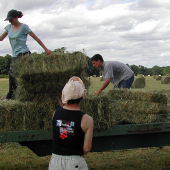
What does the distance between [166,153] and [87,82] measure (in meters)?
2.95

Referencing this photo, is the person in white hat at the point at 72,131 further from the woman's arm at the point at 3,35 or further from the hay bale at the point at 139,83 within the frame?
the hay bale at the point at 139,83

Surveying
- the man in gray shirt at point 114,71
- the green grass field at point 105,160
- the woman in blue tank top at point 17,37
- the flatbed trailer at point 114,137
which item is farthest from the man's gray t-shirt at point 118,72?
the flatbed trailer at point 114,137

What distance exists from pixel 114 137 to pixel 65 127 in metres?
1.65

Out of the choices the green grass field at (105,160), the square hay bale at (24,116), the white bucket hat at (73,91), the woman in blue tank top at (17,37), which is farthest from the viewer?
the green grass field at (105,160)

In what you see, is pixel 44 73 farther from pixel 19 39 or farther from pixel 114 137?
pixel 19 39

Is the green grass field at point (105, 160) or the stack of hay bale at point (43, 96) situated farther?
the green grass field at point (105, 160)

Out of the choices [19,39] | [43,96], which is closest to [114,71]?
[19,39]

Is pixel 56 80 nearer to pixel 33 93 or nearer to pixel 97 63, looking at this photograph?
pixel 33 93

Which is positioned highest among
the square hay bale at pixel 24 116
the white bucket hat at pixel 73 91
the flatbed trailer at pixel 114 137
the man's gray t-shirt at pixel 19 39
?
the man's gray t-shirt at pixel 19 39

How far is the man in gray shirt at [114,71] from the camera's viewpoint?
19.9ft

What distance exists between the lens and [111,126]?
4.23 metres

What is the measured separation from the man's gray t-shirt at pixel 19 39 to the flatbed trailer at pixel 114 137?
185cm

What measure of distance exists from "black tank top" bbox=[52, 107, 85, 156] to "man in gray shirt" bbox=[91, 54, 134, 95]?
308 centimetres

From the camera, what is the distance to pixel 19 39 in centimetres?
546
